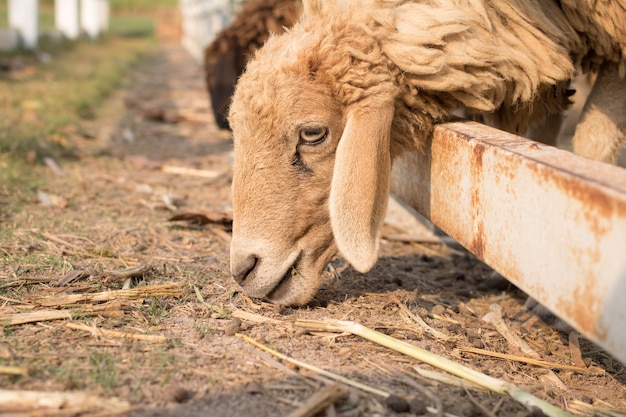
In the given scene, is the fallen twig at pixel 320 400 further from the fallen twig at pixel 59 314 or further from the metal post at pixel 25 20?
the metal post at pixel 25 20

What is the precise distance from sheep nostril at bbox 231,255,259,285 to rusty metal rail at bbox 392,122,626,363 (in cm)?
77

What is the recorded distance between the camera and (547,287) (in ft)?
6.64

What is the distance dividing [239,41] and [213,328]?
4.25 meters

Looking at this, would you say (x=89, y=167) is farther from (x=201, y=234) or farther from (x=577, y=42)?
(x=577, y=42)

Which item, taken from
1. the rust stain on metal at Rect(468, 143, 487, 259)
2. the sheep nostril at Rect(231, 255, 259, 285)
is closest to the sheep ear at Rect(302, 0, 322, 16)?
the rust stain on metal at Rect(468, 143, 487, 259)

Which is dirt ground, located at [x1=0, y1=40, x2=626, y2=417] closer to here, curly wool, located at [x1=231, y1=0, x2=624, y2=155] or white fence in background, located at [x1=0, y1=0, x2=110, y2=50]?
curly wool, located at [x1=231, y1=0, x2=624, y2=155]

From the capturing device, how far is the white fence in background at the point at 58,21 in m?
13.1

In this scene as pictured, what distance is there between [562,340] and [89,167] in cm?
380

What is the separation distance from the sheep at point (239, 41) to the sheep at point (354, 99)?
123 inches

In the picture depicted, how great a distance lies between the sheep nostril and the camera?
2812mm

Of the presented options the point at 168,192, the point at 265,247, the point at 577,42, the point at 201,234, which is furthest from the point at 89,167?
the point at 577,42

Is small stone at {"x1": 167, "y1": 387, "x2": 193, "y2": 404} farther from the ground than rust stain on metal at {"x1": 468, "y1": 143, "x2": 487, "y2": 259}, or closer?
closer

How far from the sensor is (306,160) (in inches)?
109

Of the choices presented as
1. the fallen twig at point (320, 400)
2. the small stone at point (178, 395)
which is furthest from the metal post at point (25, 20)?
the fallen twig at point (320, 400)
